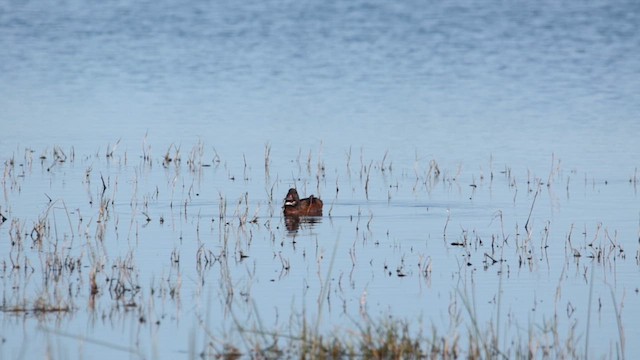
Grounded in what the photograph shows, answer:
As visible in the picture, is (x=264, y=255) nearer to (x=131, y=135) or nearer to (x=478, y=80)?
(x=131, y=135)

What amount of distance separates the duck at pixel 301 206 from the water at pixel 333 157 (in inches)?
9.7

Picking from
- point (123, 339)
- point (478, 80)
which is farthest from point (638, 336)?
point (478, 80)

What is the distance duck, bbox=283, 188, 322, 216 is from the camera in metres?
14.8

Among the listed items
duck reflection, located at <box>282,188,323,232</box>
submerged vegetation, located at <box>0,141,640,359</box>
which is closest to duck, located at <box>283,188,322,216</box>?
duck reflection, located at <box>282,188,323,232</box>

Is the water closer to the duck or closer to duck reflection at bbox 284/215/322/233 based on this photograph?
duck reflection at bbox 284/215/322/233

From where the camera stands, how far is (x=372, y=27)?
4278 cm

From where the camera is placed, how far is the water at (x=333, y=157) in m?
10.8

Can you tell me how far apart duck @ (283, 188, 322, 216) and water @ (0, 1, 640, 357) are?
0.81 feet

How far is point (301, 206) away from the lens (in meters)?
14.9

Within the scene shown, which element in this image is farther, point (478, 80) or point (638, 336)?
point (478, 80)

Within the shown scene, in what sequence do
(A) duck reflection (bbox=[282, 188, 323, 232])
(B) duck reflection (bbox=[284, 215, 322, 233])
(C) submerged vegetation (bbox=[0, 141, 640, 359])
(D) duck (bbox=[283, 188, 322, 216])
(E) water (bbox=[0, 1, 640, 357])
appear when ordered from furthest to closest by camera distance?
(D) duck (bbox=[283, 188, 322, 216]) < (A) duck reflection (bbox=[282, 188, 323, 232]) < (B) duck reflection (bbox=[284, 215, 322, 233]) < (E) water (bbox=[0, 1, 640, 357]) < (C) submerged vegetation (bbox=[0, 141, 640, 359])

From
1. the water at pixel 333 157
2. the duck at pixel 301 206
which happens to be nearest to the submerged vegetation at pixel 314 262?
the water at pixel 333 157

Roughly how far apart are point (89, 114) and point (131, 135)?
299cm

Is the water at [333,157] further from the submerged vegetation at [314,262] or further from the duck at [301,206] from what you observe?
the duck at [301,206]
